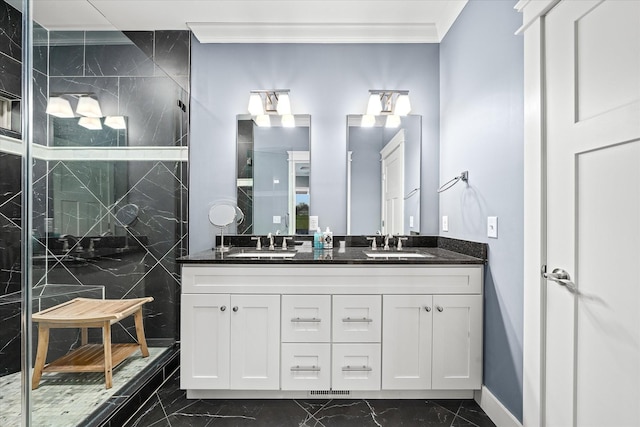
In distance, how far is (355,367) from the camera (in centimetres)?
189

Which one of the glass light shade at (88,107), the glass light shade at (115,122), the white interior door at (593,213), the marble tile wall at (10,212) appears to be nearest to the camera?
the white interior door at (593,213)

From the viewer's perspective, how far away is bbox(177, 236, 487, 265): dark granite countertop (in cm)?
189

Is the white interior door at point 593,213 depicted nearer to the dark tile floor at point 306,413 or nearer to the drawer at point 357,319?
the dark tile floor at point 306,413

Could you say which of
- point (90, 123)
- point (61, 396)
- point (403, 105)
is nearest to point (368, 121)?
point (403, 105)

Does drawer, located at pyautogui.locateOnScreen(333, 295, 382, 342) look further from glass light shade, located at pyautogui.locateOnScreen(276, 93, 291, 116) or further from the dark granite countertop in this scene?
glass light shade, located at pyautogui.locateOnScreen(276, 93, 291, 116)

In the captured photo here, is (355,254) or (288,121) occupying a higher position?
(288,121)

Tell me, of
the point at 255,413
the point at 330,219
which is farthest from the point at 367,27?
the point at 255,413

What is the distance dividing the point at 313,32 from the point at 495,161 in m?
1.61

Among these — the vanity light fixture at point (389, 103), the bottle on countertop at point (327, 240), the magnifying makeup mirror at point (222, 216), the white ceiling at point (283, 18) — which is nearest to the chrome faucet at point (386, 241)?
the bottle on countertop at point (327, 240)

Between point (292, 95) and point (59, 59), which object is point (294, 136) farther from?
point (59, 59)

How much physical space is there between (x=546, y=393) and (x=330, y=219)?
1630 mm

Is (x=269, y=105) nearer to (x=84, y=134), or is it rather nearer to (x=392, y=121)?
(x=392, y=121)

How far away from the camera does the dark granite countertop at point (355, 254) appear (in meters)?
1.89

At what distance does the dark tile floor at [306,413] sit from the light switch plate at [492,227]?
3.23 feet
